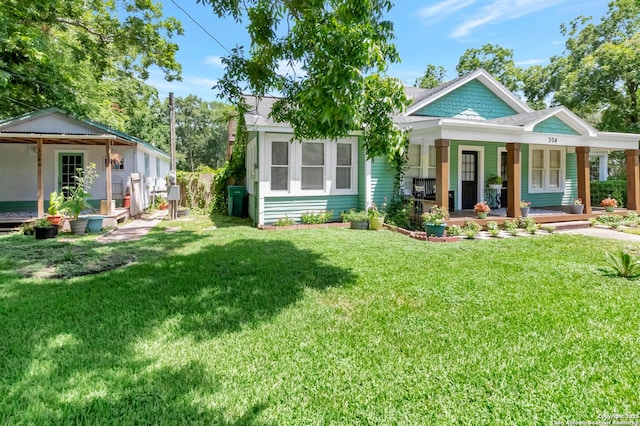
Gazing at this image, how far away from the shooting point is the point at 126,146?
13688 millimetres

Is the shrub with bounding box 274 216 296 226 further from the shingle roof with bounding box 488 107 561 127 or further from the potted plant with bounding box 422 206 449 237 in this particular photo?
the shingle roof with bounding box 488 107 561 127

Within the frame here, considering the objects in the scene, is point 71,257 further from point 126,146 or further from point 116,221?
point 126,146

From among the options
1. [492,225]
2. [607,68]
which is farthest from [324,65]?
[607,68]

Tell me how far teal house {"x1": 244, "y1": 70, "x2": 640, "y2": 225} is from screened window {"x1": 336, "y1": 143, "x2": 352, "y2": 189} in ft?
0.10

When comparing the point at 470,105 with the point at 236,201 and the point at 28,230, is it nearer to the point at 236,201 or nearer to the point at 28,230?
the point at 236,201

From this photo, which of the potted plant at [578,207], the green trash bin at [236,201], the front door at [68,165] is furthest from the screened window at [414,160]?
the front door at [68,165]

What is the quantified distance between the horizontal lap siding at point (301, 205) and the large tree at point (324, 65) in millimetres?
3988

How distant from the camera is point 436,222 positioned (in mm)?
8438

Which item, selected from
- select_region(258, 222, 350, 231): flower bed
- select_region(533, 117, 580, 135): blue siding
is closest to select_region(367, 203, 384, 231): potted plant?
select_region(258, 222, 350, 231): flower bed

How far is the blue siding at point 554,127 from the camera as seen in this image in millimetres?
10242

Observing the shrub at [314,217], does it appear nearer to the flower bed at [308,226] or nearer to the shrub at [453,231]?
the flower bed at [308,226]

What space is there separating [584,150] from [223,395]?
1328 cm

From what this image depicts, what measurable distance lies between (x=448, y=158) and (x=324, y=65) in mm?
5951

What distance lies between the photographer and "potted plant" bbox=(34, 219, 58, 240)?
8.20m
